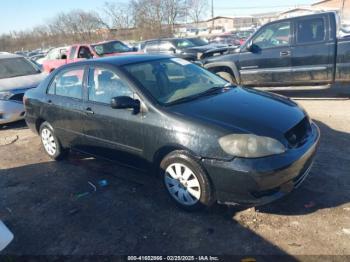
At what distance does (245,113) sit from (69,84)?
2.65m

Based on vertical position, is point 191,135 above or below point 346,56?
below

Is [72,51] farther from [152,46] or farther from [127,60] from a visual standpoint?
[127,60]

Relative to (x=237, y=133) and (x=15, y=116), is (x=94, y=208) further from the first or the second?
(x=15, y=116)

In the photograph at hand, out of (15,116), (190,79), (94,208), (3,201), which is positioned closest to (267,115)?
(190,79)

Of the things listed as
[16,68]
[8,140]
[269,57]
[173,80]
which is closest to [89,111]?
[173,80]

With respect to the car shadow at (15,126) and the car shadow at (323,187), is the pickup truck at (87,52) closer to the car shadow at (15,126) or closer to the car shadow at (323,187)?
the car shadow at (15,126)

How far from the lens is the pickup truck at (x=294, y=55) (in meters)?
7.09

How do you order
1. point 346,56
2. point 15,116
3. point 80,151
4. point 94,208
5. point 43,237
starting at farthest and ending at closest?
point 15,116, point 346,56, point 80,151, point 94,208, point 43,237

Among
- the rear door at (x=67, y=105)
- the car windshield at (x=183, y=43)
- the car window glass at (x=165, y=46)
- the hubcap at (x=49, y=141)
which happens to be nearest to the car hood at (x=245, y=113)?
the rear door at (x=67, y=105)

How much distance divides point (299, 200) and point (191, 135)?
54.9 inches

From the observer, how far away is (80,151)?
4848 millimetres

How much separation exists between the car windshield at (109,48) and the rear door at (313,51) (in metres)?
8.89

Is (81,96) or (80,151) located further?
(80,151)

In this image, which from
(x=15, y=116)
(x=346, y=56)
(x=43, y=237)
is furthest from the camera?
(x=15, y=116)
